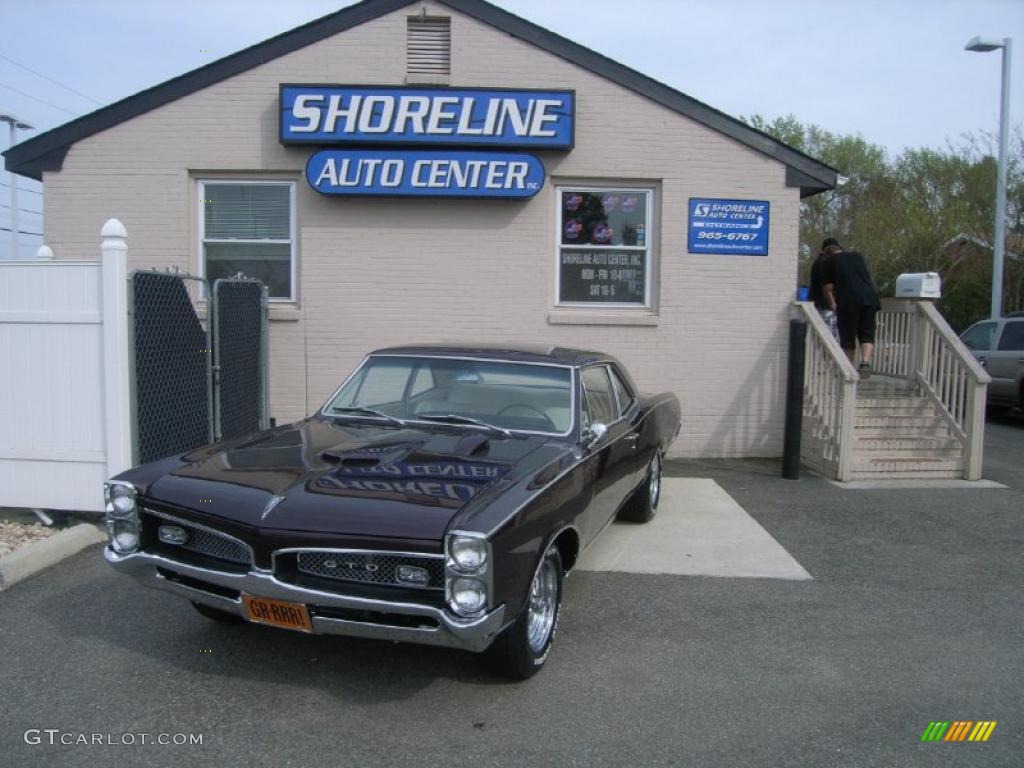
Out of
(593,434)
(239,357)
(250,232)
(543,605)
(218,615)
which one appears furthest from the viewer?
(250,232)

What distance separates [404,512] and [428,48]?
23.9 feet

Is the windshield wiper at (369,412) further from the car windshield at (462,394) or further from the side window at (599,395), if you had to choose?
the side window at (599,395)

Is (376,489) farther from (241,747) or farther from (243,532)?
(241,747)

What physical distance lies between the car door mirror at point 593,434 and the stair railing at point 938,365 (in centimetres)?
568

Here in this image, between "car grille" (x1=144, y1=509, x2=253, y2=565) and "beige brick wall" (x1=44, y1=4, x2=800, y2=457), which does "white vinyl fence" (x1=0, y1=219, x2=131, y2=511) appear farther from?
"beige brick wall" (x1=44, y1=4, x2=800, y2=457)

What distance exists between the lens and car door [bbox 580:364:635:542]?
475cm

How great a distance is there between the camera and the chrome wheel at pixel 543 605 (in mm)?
3959

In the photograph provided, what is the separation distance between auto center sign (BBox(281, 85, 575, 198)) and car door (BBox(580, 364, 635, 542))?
158 inches

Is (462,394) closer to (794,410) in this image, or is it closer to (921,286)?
(794,410)

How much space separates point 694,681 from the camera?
13.0ft

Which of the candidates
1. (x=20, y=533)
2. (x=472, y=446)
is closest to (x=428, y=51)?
(x=20, y=533)

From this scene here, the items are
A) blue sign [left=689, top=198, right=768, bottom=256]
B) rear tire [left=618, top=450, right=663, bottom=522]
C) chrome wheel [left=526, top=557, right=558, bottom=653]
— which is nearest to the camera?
chrome wheel [left=526, top=557, right=558, bottom=653]

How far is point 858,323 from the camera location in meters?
9.82

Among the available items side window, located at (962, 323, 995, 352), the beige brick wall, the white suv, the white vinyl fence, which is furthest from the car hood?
side window, located at (962, 323, 995, 352)
